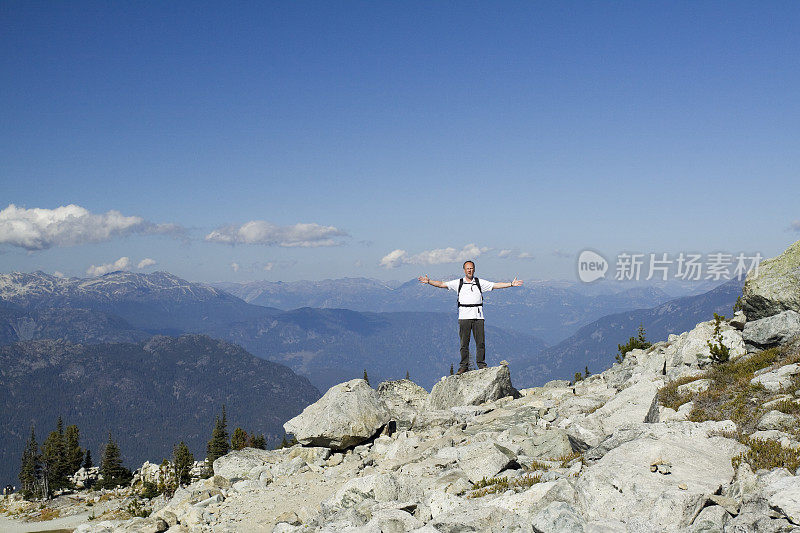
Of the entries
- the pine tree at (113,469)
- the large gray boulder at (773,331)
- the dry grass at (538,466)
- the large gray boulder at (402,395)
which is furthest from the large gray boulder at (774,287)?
the pine tree at (113,469)

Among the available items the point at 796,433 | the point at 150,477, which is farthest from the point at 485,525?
the point at 150,477

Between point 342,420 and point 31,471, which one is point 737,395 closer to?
point 342,420

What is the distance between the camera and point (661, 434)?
34.7 ft

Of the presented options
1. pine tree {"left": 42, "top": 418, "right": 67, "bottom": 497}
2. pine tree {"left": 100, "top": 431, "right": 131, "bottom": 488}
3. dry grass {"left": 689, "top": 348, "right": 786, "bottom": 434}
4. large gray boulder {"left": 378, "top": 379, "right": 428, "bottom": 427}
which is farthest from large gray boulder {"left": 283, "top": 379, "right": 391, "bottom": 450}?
pine tree {"left": 42, "top": 418, "right": 67, "bottom": 497}

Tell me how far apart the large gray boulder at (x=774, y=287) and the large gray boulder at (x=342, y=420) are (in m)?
14.7

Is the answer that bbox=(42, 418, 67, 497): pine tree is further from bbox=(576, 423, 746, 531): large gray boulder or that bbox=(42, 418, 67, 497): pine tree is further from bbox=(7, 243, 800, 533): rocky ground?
bbox=(576, 423, 746, 531): large gray boulder

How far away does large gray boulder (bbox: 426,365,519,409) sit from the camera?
21.6 meters

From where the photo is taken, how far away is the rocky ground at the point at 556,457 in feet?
26.4

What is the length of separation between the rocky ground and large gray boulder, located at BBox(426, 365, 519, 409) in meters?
0.07

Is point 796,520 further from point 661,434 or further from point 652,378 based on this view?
point 652,378

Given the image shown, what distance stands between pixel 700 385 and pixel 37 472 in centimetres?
11661

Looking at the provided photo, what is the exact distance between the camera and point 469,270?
19.7 m

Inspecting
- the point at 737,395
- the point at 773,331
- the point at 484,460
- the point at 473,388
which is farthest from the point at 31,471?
the point at 773,331

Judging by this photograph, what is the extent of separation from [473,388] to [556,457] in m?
9.28
